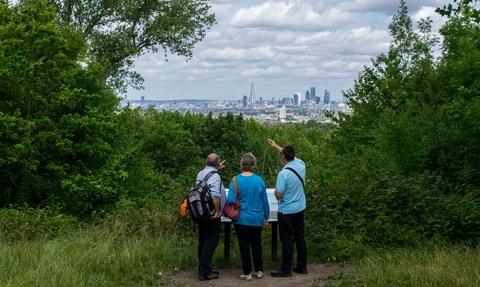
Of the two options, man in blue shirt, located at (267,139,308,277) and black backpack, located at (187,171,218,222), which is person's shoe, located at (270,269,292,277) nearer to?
man in blue shirt, located at (267,139,308,277)

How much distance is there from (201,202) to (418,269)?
2.85m

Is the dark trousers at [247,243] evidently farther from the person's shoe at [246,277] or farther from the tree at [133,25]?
the tree at [133,25]

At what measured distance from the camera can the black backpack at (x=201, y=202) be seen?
7977mm

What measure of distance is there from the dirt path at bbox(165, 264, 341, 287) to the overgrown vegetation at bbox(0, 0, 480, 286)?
360 millimetres

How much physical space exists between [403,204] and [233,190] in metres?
3.39

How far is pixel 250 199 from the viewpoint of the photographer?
8055mm

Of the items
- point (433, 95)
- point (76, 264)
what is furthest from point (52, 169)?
point (433, 95)

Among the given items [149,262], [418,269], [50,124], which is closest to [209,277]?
[149,262]

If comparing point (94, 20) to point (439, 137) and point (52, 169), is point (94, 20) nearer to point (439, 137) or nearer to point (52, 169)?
point (52, 169)

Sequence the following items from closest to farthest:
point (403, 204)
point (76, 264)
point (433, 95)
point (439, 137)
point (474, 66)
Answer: point (76, 264) → point (403, 204) → point (474, 66) → point (439, 137) → point (433, 95)

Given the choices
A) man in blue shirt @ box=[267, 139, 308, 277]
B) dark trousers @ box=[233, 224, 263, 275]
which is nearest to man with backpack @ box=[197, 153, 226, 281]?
dark trousers @ box=[233, 224, 263, 275]

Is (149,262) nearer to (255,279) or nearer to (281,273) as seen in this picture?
(255,279)

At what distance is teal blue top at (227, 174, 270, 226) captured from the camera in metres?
8.04

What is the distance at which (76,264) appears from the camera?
7766 millimetres
